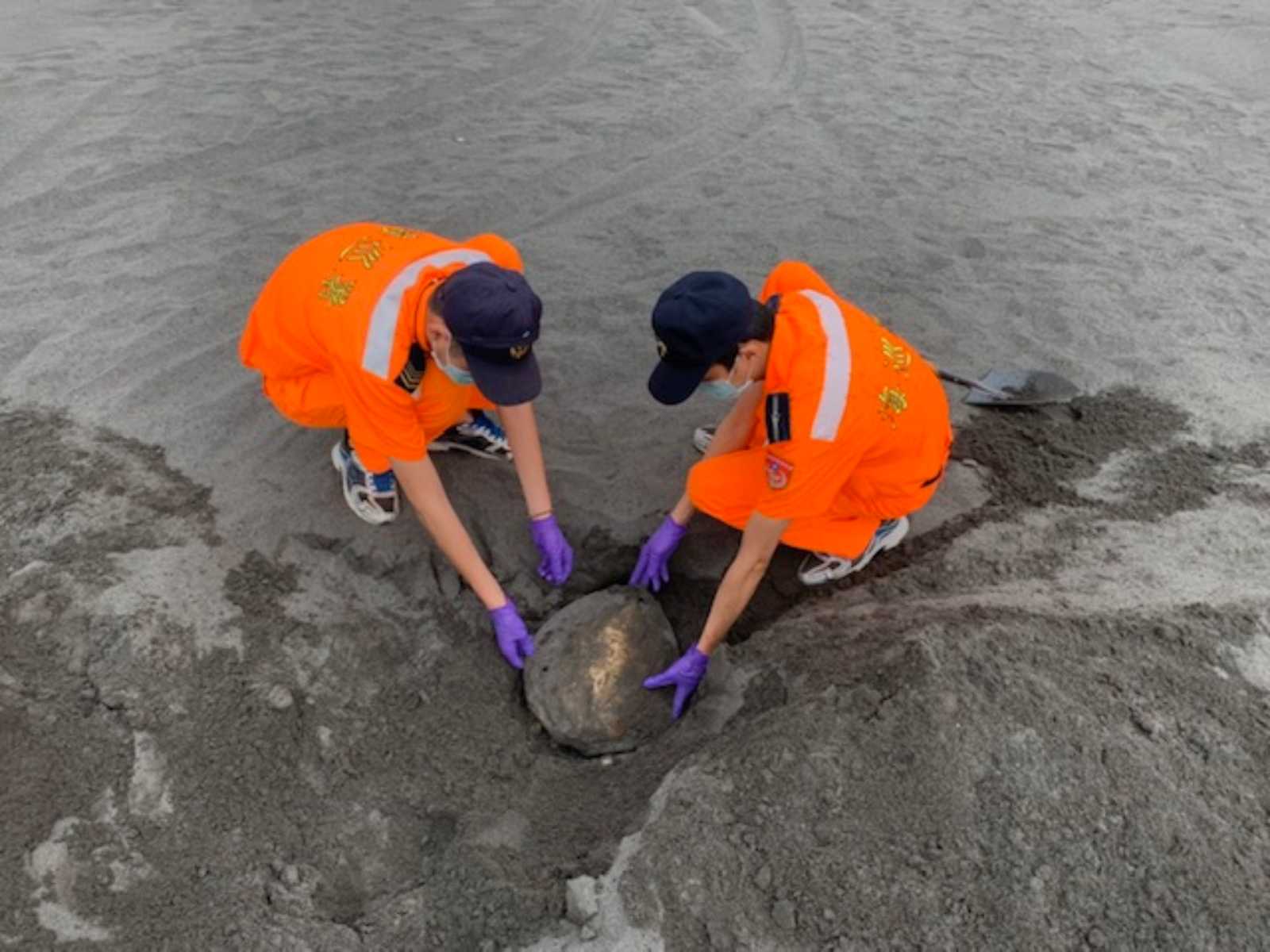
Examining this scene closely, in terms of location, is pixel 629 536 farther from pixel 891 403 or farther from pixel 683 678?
pixel 891 403

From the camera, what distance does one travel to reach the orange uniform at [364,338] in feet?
7.25

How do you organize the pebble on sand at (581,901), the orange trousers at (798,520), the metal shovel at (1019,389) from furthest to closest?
the metal shovel at (1019,389) < the orange trousers at (798,520) < the pebble on sand at (581,901)

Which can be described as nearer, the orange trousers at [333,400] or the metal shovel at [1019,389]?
the orange trousers at [333,400]

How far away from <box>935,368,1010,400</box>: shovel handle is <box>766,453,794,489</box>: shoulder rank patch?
4.75 feet

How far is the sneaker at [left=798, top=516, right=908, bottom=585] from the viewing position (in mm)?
2723

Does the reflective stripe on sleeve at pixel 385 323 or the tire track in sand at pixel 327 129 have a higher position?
the reflective stripe on sleeve at pixel 385 323

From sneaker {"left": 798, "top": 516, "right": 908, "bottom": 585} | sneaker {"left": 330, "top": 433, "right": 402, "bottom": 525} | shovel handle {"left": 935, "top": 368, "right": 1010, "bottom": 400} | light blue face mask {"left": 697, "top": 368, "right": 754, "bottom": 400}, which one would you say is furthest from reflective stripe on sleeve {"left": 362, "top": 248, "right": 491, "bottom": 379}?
shovel handle {"left": 935, "top": 368, "right": 1010, "bottom": 400}

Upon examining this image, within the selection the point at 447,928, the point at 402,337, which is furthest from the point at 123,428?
the point at 447,928

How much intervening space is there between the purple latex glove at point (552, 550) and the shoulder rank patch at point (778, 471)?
80 cm

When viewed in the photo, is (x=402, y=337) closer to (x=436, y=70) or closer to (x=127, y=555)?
(x=127, y=555)

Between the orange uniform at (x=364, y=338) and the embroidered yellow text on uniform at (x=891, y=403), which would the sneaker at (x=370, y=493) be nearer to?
the orange uniform at (x=364, y=338)

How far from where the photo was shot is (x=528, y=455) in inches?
104

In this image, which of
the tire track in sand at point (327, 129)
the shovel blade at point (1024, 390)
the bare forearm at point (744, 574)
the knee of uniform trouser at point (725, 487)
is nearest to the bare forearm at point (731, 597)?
the bare forearm at point (744, 574)

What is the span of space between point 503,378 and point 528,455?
0.55 m
